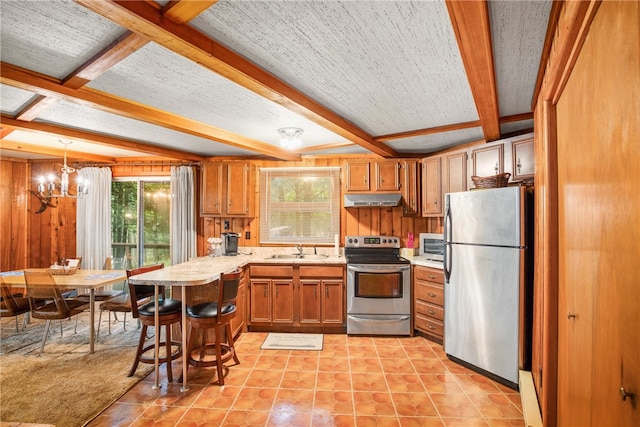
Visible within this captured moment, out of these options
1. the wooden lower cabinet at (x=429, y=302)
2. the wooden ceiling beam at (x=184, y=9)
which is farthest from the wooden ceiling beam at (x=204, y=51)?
the wooden lower cabinet at (x=429, y=302)

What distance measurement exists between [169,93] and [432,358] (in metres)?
3.45

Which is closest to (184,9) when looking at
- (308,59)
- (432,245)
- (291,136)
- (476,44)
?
(308,59)

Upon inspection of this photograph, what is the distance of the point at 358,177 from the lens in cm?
418

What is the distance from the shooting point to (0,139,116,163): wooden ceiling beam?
3.93m

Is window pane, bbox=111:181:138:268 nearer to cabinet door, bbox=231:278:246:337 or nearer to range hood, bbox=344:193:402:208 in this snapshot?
cabinet door, bbox=231:278:246:337

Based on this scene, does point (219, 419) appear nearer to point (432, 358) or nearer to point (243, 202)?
point (432, 358)

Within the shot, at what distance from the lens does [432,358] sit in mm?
3090

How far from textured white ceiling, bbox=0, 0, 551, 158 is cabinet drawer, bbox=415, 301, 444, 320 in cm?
201

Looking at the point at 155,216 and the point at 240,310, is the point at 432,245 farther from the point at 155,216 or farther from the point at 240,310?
the point at 155,216

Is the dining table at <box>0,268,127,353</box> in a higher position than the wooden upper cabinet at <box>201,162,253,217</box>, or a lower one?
lower

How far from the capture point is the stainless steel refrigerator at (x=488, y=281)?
253 centimetres

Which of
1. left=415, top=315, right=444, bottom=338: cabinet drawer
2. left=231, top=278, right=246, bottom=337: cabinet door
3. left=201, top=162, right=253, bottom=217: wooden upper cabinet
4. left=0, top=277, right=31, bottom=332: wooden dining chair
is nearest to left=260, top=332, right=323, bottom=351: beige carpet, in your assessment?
left=231, top=278, right=246, bottom=337: cabinet door

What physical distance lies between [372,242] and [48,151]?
4.75 metres

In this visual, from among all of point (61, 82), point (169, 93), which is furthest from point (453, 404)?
point (61, 82)
